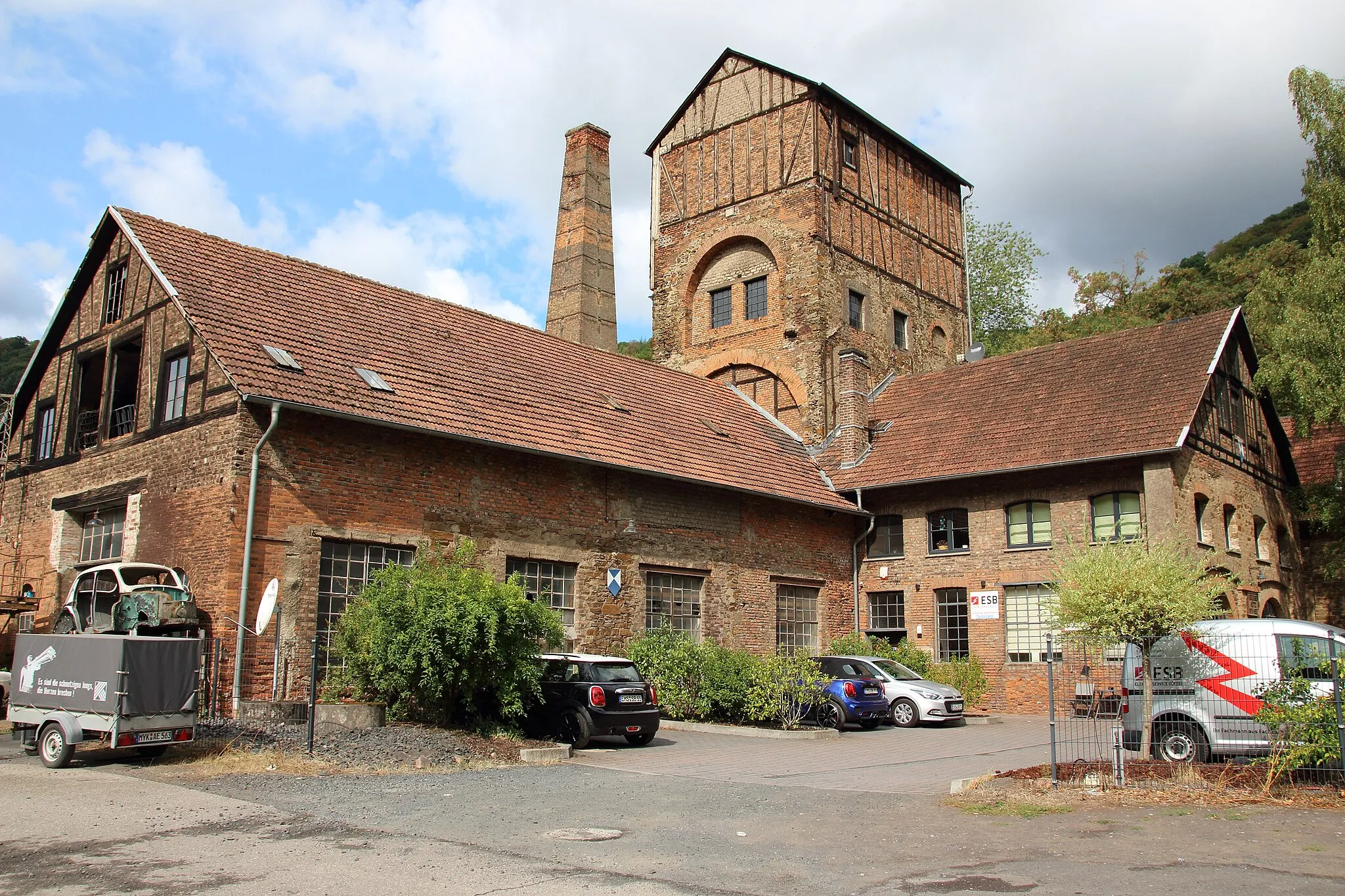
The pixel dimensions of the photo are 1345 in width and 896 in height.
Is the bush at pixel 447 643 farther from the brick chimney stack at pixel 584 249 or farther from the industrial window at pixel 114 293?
the brick chimney stack at pixel 584 249

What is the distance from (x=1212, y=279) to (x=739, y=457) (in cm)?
3304

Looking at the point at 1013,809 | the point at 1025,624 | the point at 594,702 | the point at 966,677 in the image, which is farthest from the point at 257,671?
the point at 1025,624

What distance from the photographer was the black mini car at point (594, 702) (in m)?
14.8

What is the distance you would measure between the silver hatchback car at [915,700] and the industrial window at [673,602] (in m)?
3.46

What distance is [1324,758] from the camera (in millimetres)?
9984

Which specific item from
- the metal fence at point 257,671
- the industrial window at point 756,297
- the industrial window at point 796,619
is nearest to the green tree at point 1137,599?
the metal fence at point 257,671

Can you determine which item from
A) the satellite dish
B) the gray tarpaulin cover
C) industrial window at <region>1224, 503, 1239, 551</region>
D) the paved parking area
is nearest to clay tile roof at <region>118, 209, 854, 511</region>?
the satellite dish

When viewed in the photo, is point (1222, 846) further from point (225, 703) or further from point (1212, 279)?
point (1212, 279)

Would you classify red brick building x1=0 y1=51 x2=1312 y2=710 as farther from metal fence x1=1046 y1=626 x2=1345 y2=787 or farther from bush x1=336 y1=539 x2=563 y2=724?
metal fence x1=1046 y1=626 x2=1345 y2=787

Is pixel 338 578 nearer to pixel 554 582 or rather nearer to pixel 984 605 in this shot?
pixel 554 582

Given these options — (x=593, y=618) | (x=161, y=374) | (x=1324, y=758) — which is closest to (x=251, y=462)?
(x=161, y=374)

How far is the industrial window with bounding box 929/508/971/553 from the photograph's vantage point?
80.6 feet

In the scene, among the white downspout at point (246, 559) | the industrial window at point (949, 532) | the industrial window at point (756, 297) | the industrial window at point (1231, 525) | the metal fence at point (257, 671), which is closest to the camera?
the metal fence at point (257, 671)

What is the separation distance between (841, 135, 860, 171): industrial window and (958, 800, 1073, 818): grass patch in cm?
A: 2427
